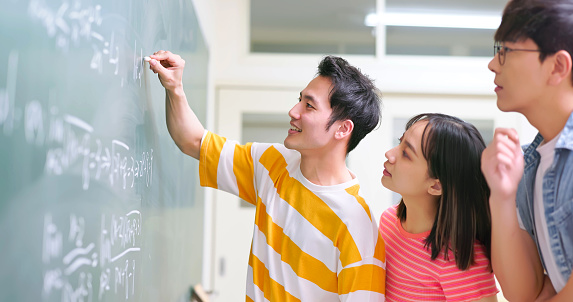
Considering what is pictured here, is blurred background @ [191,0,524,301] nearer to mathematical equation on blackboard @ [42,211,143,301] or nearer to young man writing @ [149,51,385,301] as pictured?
young man writing @ [149,51,385,301]

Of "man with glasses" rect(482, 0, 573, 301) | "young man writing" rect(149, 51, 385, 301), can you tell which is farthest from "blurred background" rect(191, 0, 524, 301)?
"man with glasses" rect(482, 0, 573, 301)

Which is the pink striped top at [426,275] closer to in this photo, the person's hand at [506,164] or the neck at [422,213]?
the neck at [422,213]

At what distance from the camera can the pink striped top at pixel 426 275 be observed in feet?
4.40

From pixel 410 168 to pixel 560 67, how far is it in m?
0.51

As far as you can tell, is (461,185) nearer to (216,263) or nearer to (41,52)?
(41,52)

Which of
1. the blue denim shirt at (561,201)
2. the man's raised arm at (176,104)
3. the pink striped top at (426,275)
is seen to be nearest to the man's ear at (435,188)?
the pink striped top at (426,275)

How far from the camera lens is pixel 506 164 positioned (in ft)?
3.50

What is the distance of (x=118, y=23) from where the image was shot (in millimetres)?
998

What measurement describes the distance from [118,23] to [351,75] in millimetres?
821

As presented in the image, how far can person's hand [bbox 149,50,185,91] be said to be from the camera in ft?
4.19

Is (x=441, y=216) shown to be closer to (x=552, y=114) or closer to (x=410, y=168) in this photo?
(x=410, y=168)

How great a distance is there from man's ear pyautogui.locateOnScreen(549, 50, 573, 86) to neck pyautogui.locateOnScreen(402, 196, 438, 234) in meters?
0.53

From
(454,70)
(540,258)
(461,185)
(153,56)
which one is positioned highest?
(454,70)

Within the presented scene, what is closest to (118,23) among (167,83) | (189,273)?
(167,83)
